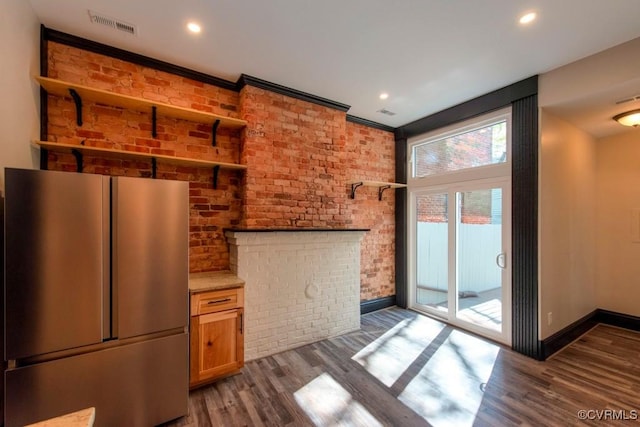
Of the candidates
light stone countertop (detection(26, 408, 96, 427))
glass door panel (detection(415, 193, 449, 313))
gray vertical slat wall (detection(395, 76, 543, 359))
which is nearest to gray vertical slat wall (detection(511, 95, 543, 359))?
gray vertical slat wall (detection(395, 76, 543, 359))

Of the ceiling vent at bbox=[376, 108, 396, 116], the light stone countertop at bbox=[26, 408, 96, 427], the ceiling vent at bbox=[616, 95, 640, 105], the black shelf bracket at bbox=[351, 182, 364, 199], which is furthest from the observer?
the black shelf bracket at bbox=[351, 182, 364, 199]

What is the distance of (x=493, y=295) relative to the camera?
3369 millimetres

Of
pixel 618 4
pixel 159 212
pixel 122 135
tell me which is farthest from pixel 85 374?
pixel 618 4

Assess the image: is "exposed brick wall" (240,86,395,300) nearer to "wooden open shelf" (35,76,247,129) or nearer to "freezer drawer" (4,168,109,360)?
"wooden open shelf" (35,76,247,129)

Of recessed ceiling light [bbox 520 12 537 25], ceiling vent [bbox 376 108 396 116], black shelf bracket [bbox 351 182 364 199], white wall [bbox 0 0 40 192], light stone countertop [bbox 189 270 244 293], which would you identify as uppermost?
recessed ceiling light [bbox 520 12 537 25]

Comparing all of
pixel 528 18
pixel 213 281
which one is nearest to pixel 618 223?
pixel 528 18

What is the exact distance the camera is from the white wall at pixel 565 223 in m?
2.89

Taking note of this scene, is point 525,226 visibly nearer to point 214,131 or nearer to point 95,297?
point 214,131

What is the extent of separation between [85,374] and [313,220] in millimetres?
2396

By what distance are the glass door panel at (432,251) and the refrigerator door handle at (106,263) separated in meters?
3.85

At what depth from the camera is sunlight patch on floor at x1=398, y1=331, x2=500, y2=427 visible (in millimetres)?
2025

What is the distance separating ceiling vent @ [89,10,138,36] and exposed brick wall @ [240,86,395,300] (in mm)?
1056

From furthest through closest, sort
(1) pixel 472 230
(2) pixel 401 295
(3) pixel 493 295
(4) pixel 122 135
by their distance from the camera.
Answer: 1. (2) pixel 401 295
2. (1) pixel 472 230
3. (3) pixel 493 295
4. (4) pixel 122 135

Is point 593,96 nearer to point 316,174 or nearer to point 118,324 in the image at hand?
point 316,174
